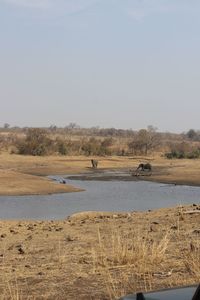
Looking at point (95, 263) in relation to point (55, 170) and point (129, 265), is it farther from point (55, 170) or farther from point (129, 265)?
point (55, 170)

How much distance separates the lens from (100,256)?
28.6 feet

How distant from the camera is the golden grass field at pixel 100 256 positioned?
7242 millimetres

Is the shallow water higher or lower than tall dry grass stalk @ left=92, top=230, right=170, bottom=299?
lower

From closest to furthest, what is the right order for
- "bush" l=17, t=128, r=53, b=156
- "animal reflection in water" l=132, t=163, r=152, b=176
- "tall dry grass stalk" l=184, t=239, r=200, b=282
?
1. "tall dry grass stalk" l=184, t=239, r=200, b=282
2. "animal reflection in water" l=132, t=163, r=152, b=176
3. "bush" l=17, t=128, r=53, b=156

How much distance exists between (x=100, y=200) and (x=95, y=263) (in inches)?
909

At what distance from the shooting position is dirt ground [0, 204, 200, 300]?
23.6 feet

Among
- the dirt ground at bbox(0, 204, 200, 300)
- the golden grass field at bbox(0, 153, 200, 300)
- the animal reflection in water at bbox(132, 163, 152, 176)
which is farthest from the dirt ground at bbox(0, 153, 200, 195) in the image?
the dirt ground at bbox(0, 204, 200, 300)

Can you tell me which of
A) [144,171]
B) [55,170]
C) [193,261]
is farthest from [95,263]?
[55,170]

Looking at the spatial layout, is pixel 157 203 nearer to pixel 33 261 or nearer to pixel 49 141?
pixel 33 261

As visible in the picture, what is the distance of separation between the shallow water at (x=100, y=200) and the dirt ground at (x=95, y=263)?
11458 mm

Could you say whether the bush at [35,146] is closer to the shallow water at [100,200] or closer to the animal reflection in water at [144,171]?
the animal reflection in water at [144,171]

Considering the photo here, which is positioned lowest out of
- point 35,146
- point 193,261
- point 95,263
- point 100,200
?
point 100,200

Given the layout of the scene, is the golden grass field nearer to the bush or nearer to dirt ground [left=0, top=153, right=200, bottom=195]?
dirt ground [left=0, top=153, right=200, bottom=195]

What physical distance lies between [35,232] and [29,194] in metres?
21.8
